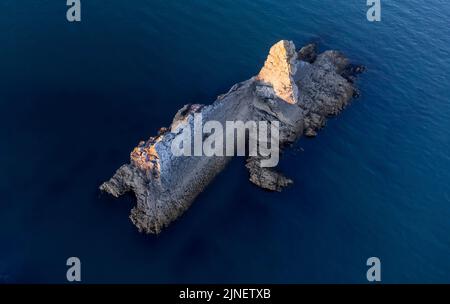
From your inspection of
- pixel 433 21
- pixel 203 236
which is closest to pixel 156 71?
pixel 203 236

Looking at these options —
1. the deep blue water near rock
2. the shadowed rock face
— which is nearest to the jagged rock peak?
the shadowed rock face

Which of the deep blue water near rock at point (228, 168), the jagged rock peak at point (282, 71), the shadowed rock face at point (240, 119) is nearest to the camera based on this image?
the deep blue water near rock at point (228, 168)

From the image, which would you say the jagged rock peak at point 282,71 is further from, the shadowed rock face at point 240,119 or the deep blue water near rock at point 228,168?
the deep blue water near rock at point 228,168

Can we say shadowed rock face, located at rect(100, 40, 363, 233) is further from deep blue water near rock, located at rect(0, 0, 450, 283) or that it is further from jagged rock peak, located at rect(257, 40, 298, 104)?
deep blue water near rock, located at rect(0, 0, 450, 283)

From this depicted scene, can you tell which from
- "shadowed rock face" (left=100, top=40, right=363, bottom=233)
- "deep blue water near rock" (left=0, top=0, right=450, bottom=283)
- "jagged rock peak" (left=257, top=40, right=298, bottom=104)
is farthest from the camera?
"jagged rock peak" (left=257, top=40, right=298, bottom=104)

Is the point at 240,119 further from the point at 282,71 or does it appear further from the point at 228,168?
the point at 282,71

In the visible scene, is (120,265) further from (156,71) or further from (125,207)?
(156,71)

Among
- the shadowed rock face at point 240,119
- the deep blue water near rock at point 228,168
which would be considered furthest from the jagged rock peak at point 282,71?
the deep blue water near rock at point 228,168
